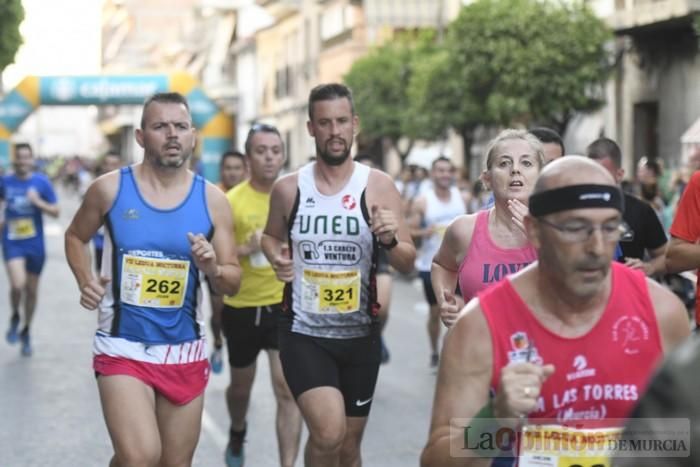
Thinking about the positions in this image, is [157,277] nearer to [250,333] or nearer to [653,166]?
[250,333]

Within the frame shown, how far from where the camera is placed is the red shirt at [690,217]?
7.04 metres

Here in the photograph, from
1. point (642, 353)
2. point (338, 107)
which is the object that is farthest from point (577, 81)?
point (642, 353)

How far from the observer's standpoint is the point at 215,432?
1045 centimetres

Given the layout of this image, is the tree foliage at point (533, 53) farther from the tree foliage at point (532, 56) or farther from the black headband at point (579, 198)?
the black headband at point (579, 198)

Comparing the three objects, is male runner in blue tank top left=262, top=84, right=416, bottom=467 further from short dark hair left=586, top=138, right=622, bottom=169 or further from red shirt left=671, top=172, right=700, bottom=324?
short dark hair left=586, top=138, right=622, bottom=169

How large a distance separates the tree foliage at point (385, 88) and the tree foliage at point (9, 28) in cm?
1208

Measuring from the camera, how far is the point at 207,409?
11.5 metres

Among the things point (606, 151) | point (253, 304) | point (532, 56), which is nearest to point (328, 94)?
point (606, 151)

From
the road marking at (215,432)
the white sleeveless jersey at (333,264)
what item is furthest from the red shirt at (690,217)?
the road marking at (215,432)

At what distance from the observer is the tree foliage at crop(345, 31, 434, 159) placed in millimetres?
39375

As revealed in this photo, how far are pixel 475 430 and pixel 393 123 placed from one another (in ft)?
118

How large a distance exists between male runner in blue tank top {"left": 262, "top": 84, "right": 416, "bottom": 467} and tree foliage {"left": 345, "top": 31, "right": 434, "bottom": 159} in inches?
1238

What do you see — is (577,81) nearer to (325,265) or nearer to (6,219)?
(6,219)

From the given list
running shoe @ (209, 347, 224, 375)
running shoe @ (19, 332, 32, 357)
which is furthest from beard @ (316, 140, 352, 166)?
running shoe @ (19, 332, 32, 357)
